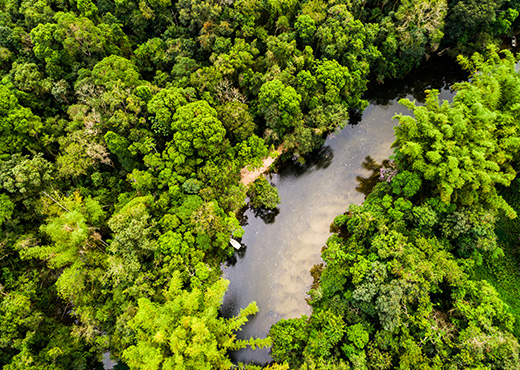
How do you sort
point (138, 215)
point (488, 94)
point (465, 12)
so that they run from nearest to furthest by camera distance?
point (138, 215), point (488, 94), point (465, 12)

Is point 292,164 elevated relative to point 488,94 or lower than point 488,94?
lower

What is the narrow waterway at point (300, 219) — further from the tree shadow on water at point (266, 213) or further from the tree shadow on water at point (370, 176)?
the tree shadow on water at point (370, 176)

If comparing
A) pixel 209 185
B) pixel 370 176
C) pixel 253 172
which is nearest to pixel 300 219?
pixel 253 172

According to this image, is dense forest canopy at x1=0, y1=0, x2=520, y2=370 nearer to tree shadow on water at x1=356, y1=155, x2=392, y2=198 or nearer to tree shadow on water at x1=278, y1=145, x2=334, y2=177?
tree shadow on water at x1=278, y1=145, x2=334, y2=177

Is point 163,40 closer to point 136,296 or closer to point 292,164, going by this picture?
point 292,164

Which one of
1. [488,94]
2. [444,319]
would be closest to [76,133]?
[444,319]
